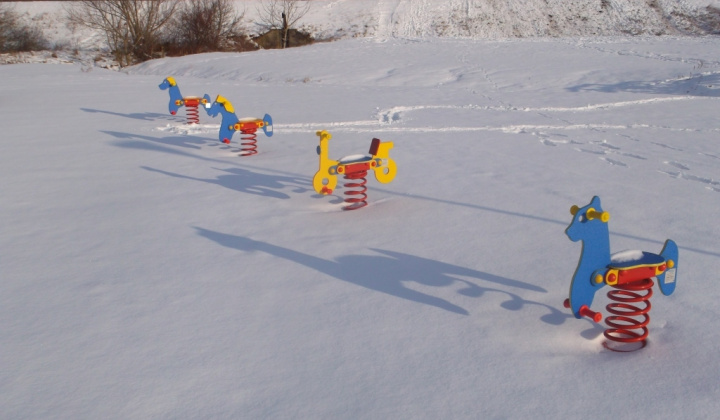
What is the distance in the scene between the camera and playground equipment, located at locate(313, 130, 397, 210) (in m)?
6.66

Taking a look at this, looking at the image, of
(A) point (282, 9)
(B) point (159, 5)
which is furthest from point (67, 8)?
(A) point (282, 9)

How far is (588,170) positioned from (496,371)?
5.24 m

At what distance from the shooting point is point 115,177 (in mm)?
8562

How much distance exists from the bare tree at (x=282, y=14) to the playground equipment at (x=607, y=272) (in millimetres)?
36171

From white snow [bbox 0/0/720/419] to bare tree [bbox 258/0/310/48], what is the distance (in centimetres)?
2771

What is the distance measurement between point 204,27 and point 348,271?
3549cm

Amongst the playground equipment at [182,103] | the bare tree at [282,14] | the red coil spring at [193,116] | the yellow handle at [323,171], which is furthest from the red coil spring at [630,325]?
the bare tree at [282,14]

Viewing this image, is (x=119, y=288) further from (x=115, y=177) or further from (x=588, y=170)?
(x=588, y=170)

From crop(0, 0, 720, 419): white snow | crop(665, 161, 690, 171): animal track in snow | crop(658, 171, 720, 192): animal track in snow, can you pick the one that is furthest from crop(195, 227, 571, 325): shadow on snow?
crop(665, 161, 690, 171): animal track in snow

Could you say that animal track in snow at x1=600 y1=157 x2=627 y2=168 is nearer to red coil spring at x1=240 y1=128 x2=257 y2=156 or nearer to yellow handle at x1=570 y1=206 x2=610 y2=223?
yellow handle at x1=570 y1=206 x2=610 y2=223

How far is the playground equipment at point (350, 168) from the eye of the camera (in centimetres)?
666

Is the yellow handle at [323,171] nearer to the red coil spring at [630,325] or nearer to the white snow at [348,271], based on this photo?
the white snow at [348,271]

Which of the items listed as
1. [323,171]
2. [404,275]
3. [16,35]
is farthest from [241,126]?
[16,35]

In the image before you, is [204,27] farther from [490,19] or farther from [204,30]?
[490,19]
